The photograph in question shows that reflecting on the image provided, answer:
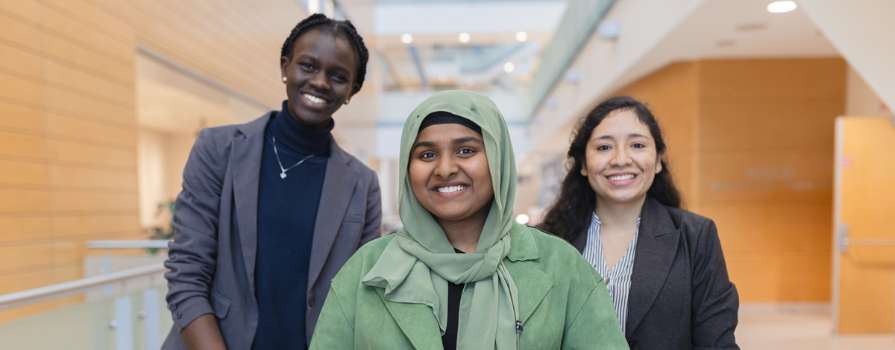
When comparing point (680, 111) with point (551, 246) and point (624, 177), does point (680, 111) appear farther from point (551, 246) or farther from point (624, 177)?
point (551, 246)

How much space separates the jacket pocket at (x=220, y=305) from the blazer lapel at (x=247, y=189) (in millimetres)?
67

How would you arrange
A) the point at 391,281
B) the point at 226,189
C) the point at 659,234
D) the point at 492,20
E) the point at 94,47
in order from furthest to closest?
the point at 492,20 < the point at 94,47 < the point at 659,234 < the point at 226,189 < the point at 391,281

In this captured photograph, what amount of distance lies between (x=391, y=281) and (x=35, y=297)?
1845 mm

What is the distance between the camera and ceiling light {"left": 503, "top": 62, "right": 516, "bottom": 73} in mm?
18594

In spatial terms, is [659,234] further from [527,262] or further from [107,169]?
[107,169]

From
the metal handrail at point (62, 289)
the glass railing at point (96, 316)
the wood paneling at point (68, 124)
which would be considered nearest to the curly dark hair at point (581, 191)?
the metal handrail at point (62, 289)

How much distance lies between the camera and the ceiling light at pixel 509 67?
61.0 ft

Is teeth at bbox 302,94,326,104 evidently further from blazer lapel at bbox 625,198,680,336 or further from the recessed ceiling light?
the recessed ceiling light

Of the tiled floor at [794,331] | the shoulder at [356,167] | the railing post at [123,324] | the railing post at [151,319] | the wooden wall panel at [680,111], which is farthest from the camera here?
the wooden wall panel at [680,111]

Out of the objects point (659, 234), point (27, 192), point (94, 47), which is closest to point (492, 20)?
point (94, 47)

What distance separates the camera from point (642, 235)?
5.67ft

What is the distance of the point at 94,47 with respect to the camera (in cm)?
384

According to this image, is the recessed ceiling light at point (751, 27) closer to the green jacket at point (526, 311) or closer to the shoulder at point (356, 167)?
the shoulder at point (356, 167)

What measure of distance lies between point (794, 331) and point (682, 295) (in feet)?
15.8
